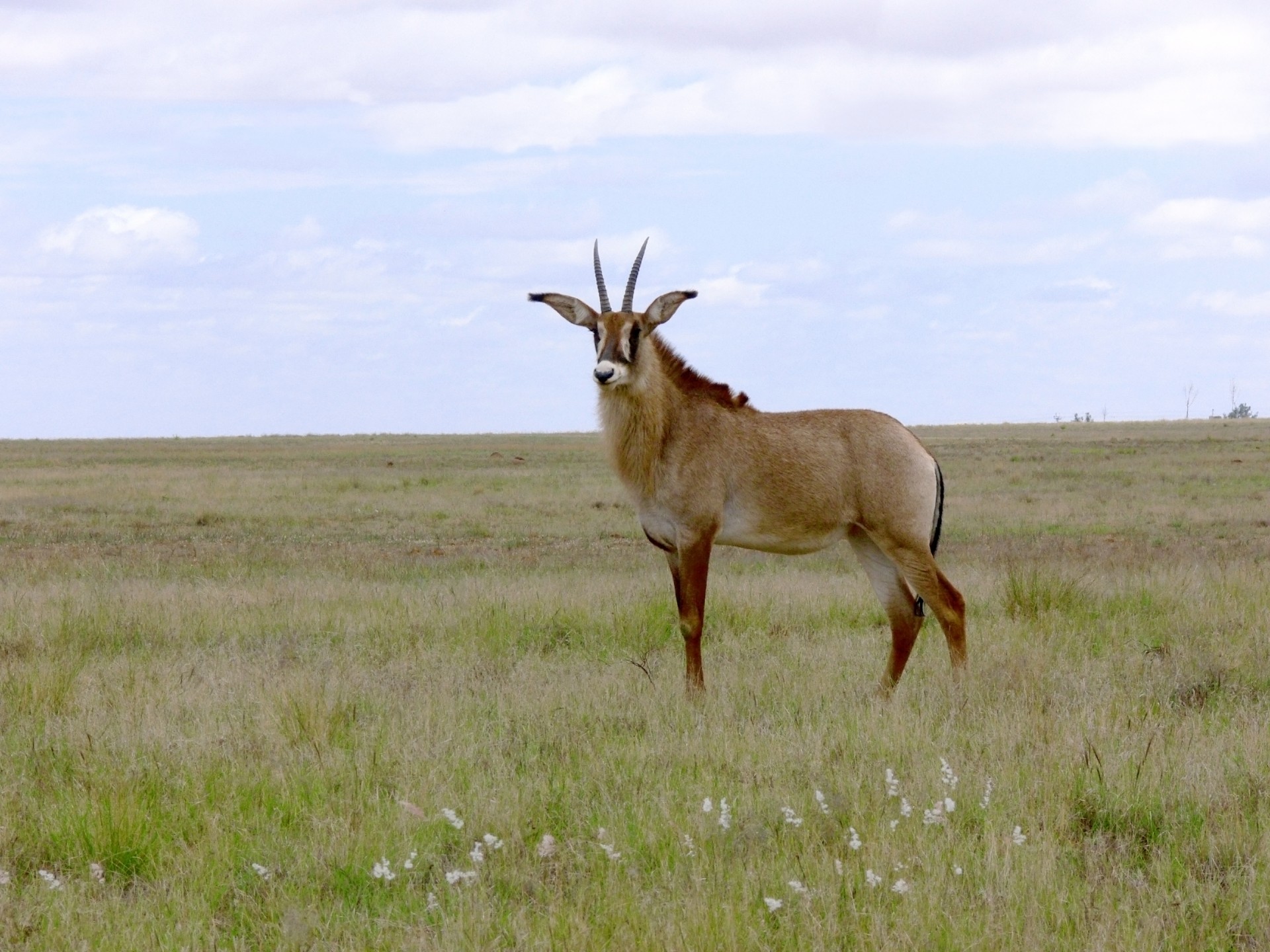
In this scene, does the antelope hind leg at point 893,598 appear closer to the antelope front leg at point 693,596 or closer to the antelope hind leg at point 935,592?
the antelope hind leg at point 935,592

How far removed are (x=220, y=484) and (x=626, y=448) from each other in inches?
1072

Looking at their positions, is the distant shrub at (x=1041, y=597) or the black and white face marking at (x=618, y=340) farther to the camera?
the distant shrub at (x=1041, y=597)

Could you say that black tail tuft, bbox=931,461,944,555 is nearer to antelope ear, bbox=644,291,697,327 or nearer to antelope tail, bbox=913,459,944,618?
antelope tail, bbox=913,459,944,618

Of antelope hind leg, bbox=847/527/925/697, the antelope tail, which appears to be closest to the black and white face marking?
antelope hind leg, bbox=847/527/925/697

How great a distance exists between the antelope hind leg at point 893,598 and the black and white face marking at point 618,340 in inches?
79.6

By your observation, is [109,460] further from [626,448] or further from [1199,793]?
[1199,793]

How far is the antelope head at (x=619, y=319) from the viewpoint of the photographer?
28.2 feet

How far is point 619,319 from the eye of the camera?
343 inches

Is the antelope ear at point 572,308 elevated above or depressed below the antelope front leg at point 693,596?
above

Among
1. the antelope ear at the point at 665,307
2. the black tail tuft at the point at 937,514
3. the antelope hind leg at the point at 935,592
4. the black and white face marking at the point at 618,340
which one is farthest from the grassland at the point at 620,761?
the antelope ear at the point at 665,307

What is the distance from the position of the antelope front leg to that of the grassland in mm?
234

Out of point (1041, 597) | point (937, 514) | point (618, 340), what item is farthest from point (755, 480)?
point (1041, 597)

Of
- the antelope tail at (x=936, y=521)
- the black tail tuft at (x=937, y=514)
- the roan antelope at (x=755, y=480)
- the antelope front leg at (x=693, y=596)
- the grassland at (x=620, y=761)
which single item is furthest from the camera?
the black tail tuft at (x=937, y=514)

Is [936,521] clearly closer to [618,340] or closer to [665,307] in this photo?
[665,307]
